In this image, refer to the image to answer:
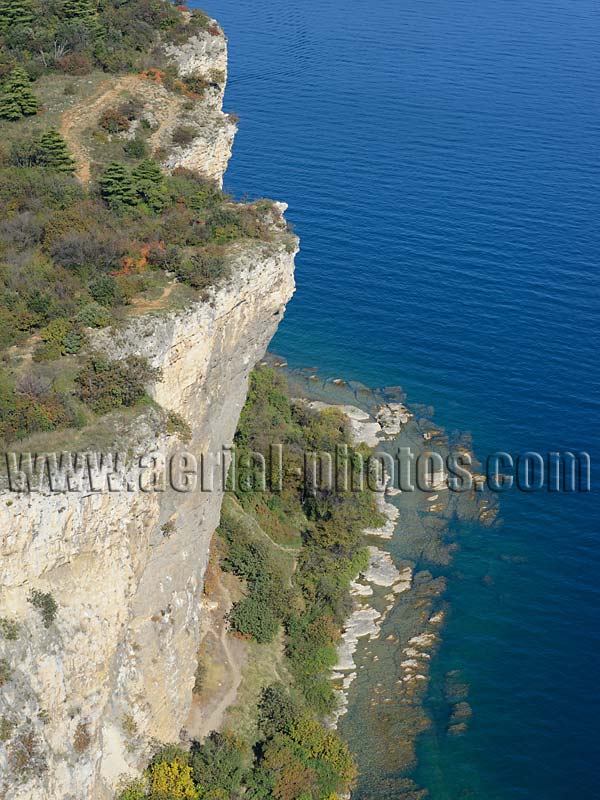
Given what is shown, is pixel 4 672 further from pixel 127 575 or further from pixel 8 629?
pixel 127 575

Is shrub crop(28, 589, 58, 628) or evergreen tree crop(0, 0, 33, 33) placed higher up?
evergreen tree crop(0, 0, 33, 33)

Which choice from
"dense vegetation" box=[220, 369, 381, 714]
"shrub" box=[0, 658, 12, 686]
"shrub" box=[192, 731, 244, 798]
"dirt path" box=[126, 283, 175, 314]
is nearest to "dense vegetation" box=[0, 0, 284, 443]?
"dirt path" box=[126, 283, 175, 314]

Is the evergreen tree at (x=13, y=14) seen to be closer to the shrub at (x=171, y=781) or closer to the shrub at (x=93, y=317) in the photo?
the shrub at (x=93, y=317)

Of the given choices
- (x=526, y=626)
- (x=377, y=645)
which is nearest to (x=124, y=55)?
(x=377, y=645)

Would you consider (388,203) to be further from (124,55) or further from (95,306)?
(95,306)

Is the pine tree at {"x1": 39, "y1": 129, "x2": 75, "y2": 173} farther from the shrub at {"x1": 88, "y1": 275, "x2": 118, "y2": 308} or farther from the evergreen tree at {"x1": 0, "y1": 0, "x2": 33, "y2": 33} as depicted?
the evergreen tree at {"x1": 0, "y1": 0, "x2": 33, "y2": 33}

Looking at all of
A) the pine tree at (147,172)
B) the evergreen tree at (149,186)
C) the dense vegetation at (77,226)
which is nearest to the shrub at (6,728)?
the dense vegetation at (77,226)
